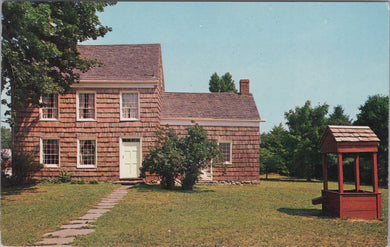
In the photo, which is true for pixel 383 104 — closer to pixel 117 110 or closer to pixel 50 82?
pixel 117 110

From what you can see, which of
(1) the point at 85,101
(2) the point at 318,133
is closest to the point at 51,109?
(1) the point at 85,101

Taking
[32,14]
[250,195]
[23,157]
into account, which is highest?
[32,14]

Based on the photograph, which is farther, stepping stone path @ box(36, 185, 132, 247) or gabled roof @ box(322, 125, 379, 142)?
gabled roof @ box(322, 125, 379, 142)

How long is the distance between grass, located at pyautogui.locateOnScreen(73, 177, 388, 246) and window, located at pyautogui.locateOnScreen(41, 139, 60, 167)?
6.26 meters

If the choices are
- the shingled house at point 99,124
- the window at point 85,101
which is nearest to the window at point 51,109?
the shingled house at point 99,124

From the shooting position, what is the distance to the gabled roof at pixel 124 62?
50.5 ft

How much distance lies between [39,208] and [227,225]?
17.7 ft

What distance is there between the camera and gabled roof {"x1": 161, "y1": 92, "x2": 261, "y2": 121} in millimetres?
17156

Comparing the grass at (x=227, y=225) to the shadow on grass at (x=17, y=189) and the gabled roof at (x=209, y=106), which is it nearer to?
the shadow on grass at (x=17, y=189)

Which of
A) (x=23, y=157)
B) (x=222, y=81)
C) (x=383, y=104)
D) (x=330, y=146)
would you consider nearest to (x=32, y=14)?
(x=23, y=157)

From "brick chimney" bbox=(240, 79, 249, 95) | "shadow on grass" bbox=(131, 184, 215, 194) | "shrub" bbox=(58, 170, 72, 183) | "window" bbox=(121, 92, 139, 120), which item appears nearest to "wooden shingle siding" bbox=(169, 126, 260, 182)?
"brick chimney" bbox=(240, 79, 249, 95)

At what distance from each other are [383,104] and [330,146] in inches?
242

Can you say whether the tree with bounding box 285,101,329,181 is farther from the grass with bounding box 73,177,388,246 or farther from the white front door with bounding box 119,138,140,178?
the white front door with bounding box 119,138,140,178

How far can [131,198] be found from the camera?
11008 mm
